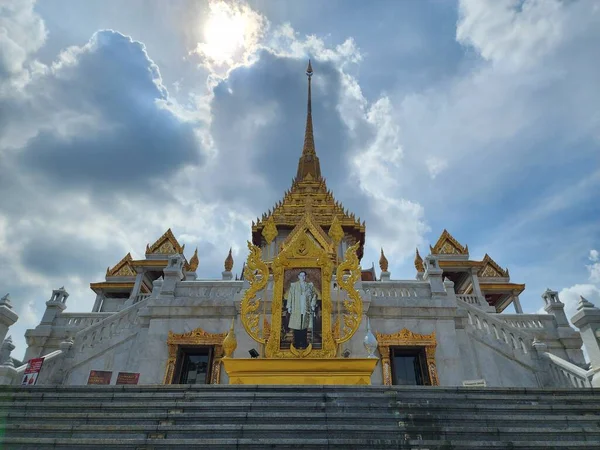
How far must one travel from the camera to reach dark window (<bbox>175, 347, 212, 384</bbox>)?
45.3ft

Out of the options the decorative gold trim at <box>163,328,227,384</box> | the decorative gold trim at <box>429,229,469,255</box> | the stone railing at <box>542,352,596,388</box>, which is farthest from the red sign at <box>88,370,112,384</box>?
the decorative gold trim at <box>429,229,469,255</box>

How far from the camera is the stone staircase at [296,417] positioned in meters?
5.73

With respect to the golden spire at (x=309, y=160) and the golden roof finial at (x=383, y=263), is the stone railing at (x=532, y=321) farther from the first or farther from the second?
the golden spire at (x=309, y=160)

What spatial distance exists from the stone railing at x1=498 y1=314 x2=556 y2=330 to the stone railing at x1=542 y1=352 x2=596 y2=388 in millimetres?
2927

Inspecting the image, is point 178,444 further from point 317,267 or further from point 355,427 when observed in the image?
point 317,267

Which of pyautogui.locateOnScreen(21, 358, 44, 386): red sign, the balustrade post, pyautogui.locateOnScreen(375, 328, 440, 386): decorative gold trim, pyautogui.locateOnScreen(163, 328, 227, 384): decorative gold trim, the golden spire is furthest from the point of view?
the golden spire

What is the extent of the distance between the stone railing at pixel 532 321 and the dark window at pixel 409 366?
437 cm

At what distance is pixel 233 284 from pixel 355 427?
10.1 metres

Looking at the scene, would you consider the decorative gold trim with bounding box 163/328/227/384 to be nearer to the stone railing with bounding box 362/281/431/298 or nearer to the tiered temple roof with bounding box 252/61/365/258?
the stone railing with bounding box 362/281/431/298

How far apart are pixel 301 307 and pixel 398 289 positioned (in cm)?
528

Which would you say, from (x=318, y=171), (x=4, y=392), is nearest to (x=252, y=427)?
(x=4, y=392)

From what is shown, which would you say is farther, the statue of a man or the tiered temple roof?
the tiered temple roof

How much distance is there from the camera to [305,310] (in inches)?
443

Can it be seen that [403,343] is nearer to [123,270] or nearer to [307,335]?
[307,335]
